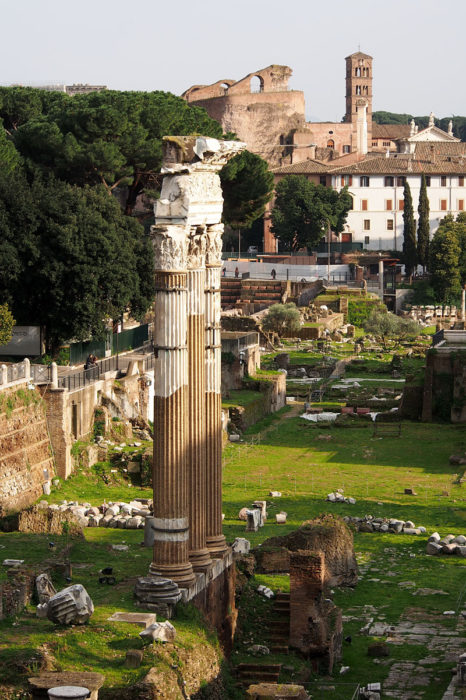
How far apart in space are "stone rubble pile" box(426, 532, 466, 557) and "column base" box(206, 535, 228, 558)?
8689mm

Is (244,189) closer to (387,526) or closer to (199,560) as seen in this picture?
(387,526)

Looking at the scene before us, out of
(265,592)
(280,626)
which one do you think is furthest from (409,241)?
(280,626)

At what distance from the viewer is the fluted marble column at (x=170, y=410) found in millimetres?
19312

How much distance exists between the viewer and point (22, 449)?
31703mm

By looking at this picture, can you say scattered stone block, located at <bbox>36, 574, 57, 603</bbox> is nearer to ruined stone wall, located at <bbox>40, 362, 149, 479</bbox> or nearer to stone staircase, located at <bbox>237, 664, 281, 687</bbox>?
stone staircase, located at <bbox>237, 664, 281, 687</bbox>

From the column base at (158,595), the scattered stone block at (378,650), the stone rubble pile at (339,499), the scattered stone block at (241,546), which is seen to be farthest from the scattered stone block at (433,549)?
the column base at (158,595)

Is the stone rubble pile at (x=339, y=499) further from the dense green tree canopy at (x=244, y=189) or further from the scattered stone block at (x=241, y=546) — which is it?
the dense green tree canopy at (x=244, y=189)

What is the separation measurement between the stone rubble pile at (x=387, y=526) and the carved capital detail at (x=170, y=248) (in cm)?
1298

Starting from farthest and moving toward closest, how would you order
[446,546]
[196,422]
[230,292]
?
[230,292]
[446,546]
[196,422]

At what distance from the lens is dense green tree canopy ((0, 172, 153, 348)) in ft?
130

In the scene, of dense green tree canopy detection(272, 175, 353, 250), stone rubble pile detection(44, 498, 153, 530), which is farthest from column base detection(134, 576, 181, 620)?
dense green tree canopy detection(272, 175, 353, 250)

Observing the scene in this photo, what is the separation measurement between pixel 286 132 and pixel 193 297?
99573 mm

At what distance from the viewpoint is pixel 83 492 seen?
32969mm

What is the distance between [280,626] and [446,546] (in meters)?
8.06
